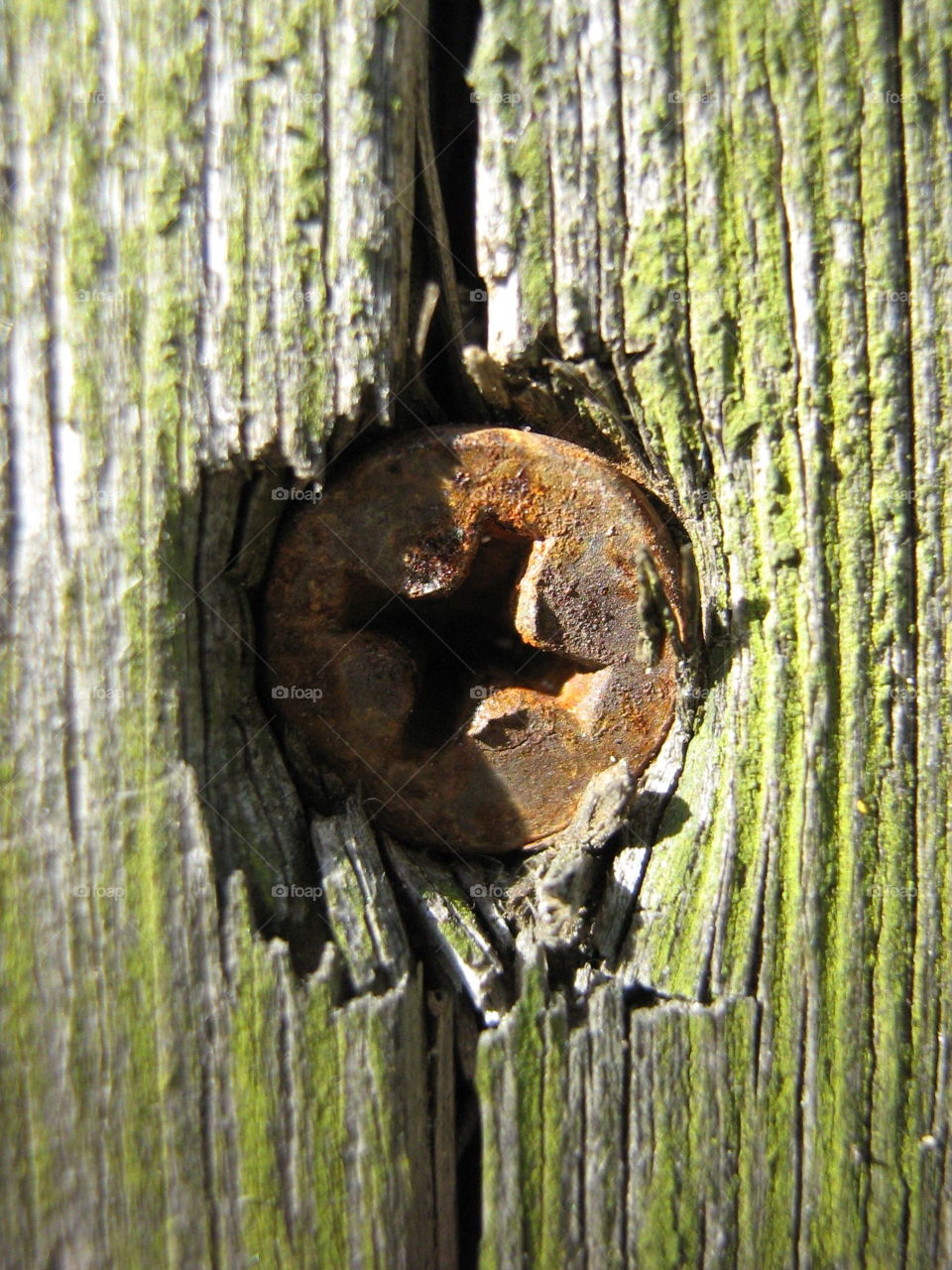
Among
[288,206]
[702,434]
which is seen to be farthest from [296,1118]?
[288,206]

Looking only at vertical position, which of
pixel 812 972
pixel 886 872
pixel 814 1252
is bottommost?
pixel 814 1252

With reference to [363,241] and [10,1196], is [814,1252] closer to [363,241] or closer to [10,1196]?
[10,1196]

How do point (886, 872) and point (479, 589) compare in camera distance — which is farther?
point (479, 589)

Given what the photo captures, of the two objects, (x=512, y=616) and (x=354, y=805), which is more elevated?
(x=512, y=616)
